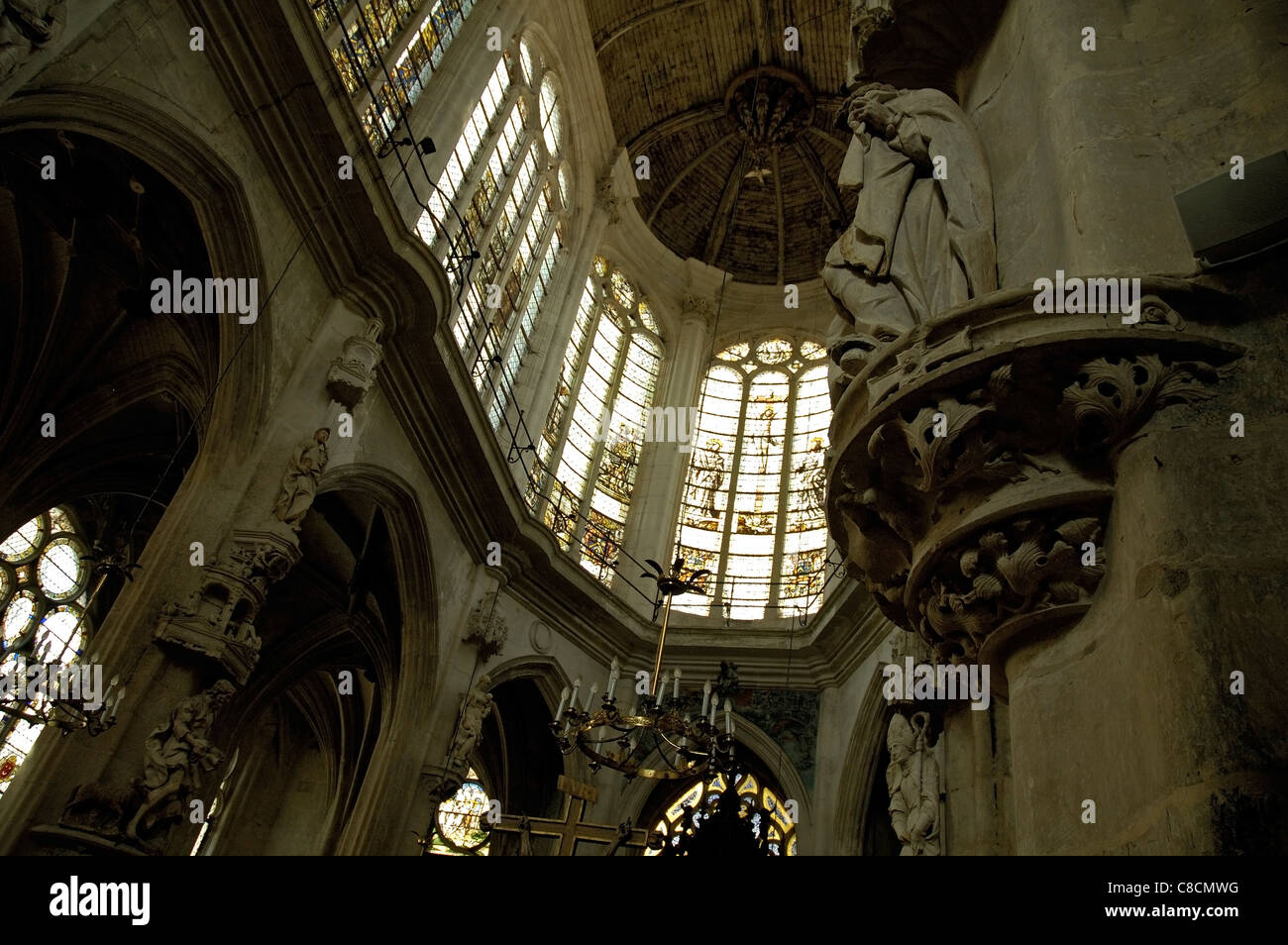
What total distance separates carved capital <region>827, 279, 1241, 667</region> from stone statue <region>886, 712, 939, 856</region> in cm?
123

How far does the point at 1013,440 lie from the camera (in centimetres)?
269

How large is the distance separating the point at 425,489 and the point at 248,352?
111 inches

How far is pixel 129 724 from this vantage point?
558 cm

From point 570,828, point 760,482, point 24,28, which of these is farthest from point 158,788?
point 760,482

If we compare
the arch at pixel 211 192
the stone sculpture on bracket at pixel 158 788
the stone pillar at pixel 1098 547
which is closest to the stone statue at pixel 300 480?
the arch at pixel 211 192

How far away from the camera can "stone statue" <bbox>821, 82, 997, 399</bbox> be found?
135 inches

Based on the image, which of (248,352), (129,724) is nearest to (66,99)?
(248,352)

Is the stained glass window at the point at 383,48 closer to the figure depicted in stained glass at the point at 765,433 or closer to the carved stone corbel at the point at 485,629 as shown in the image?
the carved stone corbel at the point at 485,629

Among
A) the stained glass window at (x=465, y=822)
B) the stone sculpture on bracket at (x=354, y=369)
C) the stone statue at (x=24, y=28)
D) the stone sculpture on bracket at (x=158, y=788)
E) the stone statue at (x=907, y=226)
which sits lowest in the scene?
the stone sculpture on bracket at (x=158, y=788)

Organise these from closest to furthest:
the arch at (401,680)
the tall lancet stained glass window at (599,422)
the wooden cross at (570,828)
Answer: the wooden cross at (570,828)
the arch at (401,680)
the tall lancet stained glass window at (599,422)

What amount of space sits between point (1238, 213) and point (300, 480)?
5.84 meters

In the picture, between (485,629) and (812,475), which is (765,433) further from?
(485,629)

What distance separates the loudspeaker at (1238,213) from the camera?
8.55ft

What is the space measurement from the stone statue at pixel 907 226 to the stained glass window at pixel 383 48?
5071 millimetres
